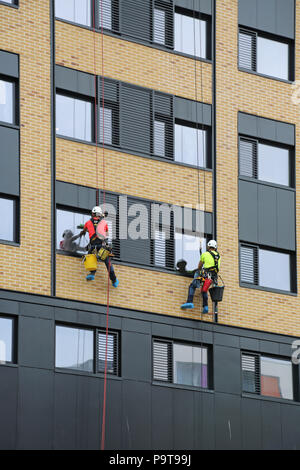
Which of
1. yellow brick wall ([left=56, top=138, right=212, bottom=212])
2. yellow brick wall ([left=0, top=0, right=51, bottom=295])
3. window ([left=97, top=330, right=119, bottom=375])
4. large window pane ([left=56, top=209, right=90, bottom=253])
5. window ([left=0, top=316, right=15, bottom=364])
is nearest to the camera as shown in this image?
window ([left=0, top=316, right=15, bottom=364])

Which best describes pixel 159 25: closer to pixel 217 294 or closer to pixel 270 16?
pixel 270 16

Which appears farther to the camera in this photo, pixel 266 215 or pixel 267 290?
pixel 266 215

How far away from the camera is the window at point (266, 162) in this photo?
41.9 metres

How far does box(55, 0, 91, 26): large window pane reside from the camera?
3916 cm

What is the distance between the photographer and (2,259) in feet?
120

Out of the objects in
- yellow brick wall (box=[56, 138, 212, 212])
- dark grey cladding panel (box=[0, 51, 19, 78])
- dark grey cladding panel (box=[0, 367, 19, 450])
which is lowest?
dark grey cladding panel (box=[0, 367, 19, 450])

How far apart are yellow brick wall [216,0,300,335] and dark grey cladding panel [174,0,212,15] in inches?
12.0

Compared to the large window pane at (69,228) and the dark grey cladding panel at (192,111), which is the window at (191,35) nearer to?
the dark grey cladding panel at (192,111)

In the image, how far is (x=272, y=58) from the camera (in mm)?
43094

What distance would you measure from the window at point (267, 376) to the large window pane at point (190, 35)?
8.71 m

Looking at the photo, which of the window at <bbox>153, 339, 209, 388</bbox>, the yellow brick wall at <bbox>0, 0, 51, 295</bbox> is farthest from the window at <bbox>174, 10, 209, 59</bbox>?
the window at <bbox>153, 339, 209, 388</bbox>

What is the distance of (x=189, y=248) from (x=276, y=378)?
444 cm

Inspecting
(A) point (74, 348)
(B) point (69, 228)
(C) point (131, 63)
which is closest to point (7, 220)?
(B) point (69, 228)

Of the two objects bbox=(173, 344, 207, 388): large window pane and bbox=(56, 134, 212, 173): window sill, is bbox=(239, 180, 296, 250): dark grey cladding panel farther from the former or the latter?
bbox=(173, 344, 207, 388): large window pane
